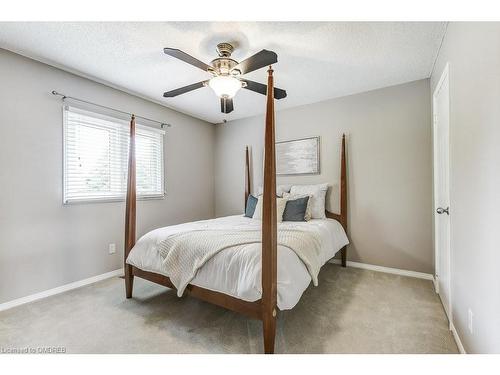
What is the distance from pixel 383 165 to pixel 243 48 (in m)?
2.24

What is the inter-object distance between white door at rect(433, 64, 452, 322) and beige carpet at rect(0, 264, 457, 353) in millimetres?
217

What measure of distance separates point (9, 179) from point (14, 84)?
2.92 feet

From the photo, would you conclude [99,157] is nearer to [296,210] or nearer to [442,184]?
[296,210]

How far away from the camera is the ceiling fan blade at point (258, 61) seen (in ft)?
5.41

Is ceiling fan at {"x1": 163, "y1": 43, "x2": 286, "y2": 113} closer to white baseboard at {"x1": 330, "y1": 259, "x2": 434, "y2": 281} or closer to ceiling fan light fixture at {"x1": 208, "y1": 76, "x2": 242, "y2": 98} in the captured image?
ceiling fan light fixture at {"x1": 208, "y1": 76, "x2": 242, "y2": 98}

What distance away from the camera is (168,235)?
210cm

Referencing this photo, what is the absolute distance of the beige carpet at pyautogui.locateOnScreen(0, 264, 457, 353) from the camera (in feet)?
5.26

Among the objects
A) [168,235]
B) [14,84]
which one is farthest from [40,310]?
[14,84]

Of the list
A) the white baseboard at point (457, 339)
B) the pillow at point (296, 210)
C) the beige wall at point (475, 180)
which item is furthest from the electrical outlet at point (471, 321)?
the pillow at point (296, 210)

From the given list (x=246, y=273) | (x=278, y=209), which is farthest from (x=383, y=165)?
(x=246, y=273)

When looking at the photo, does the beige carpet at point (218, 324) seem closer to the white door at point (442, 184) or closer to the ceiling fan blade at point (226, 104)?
the white door at point (442, 184)

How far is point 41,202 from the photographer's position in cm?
237

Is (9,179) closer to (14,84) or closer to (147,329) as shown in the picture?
(14,84)
